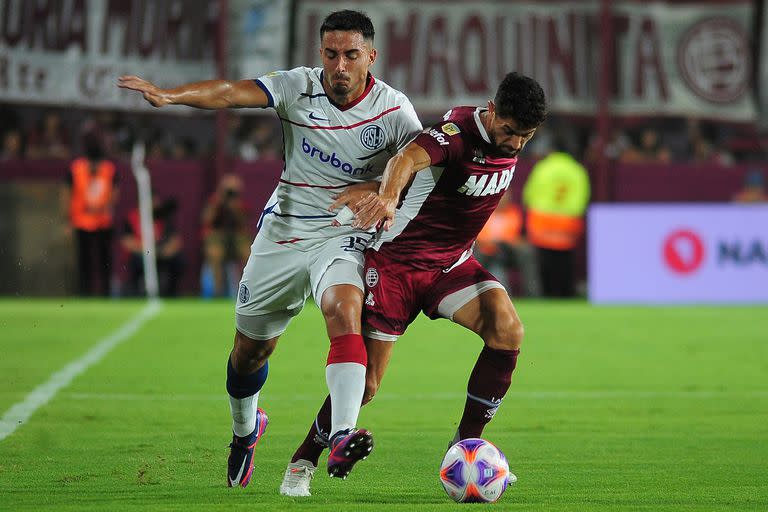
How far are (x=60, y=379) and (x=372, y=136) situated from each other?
463 centimetres

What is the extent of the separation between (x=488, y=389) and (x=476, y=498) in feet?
2.47

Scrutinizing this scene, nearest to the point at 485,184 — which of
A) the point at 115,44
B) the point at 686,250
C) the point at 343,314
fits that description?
the point at 343,314

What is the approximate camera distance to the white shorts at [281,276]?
605 cm

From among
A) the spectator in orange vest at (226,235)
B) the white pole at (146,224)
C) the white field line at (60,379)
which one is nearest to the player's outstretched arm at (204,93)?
the white field line at (60,379)

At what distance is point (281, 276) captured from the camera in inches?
240

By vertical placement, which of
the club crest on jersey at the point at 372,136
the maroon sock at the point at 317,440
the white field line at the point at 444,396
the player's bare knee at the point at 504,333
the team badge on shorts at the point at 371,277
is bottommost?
the white field line at the point at 444,396

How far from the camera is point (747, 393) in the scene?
30.7ft

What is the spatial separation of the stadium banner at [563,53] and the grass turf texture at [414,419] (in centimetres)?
659

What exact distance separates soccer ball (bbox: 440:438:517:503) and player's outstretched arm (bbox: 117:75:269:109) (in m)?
1.68

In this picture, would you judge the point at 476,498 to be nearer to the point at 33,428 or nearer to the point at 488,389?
the point at 488,389

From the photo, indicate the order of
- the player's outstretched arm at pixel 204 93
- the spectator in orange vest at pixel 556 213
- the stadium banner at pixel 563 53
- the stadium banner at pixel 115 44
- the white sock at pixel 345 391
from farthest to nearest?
the stadium banner at pixel 563 53 → the stadium banner at pixel 115 44 → the spectator in orange vest at pixel 556 213 → the player's outstretched arm at pixel 204 93 → the white sock at pixel 345 391

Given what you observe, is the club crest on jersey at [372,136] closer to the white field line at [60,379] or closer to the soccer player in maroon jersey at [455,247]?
the soccer player in maroon jersey at [455,247]

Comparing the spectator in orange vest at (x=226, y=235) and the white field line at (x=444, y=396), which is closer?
the white field line at (x=444, y=396)

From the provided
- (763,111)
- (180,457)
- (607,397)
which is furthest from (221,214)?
(180,457)
